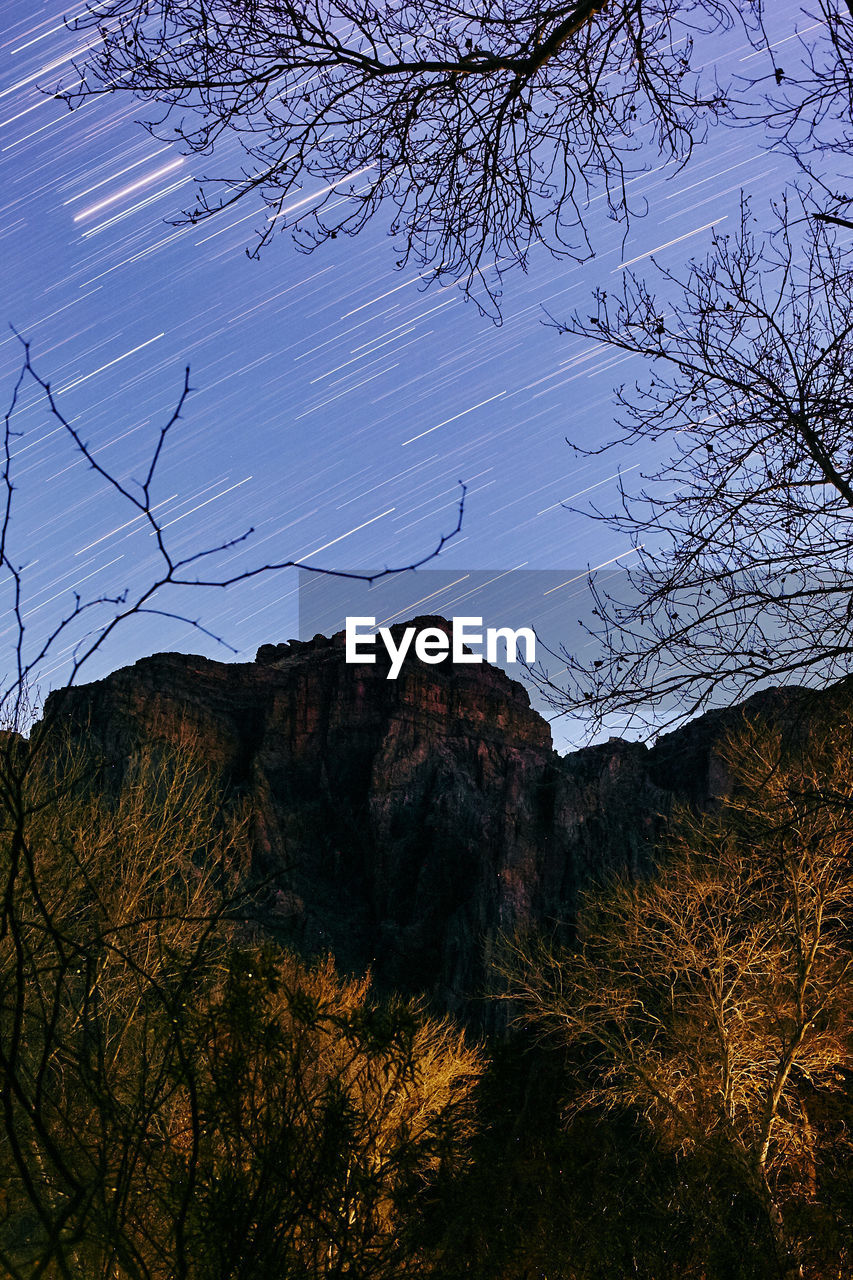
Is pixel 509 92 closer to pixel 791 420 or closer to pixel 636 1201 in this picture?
pixel 791 420

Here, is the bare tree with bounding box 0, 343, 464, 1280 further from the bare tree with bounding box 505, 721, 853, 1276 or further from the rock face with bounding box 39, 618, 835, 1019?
the rock face with bounding box 39, 618, 835, 1019

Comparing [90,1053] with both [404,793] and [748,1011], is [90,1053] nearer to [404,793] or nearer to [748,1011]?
[748,1011]

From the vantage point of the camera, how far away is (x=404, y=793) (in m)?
62.1

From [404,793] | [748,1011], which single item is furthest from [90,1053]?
[404,793]

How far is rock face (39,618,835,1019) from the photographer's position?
56438mm

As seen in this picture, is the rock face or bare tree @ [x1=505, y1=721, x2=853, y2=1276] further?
the rock face

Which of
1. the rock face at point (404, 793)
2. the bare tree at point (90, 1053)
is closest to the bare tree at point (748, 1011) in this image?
the bare tree at point (90, 1053)

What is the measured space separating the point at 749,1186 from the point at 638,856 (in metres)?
45.6

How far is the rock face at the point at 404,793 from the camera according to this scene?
56438 mm

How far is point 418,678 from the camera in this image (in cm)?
6556

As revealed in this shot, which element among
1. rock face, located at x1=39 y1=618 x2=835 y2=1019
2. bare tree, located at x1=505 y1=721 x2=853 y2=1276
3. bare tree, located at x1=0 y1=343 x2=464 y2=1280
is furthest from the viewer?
rock face, located at x1=39 y1=618 x2=835 y2=1019

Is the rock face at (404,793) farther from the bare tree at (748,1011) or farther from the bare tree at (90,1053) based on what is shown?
the bare tree at (90,1053)

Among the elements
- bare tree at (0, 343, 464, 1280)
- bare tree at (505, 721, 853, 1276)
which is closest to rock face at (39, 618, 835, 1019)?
bare tree at (505, 721, 853, 1276)

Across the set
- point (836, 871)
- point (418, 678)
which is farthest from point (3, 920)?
point (418, 678)
